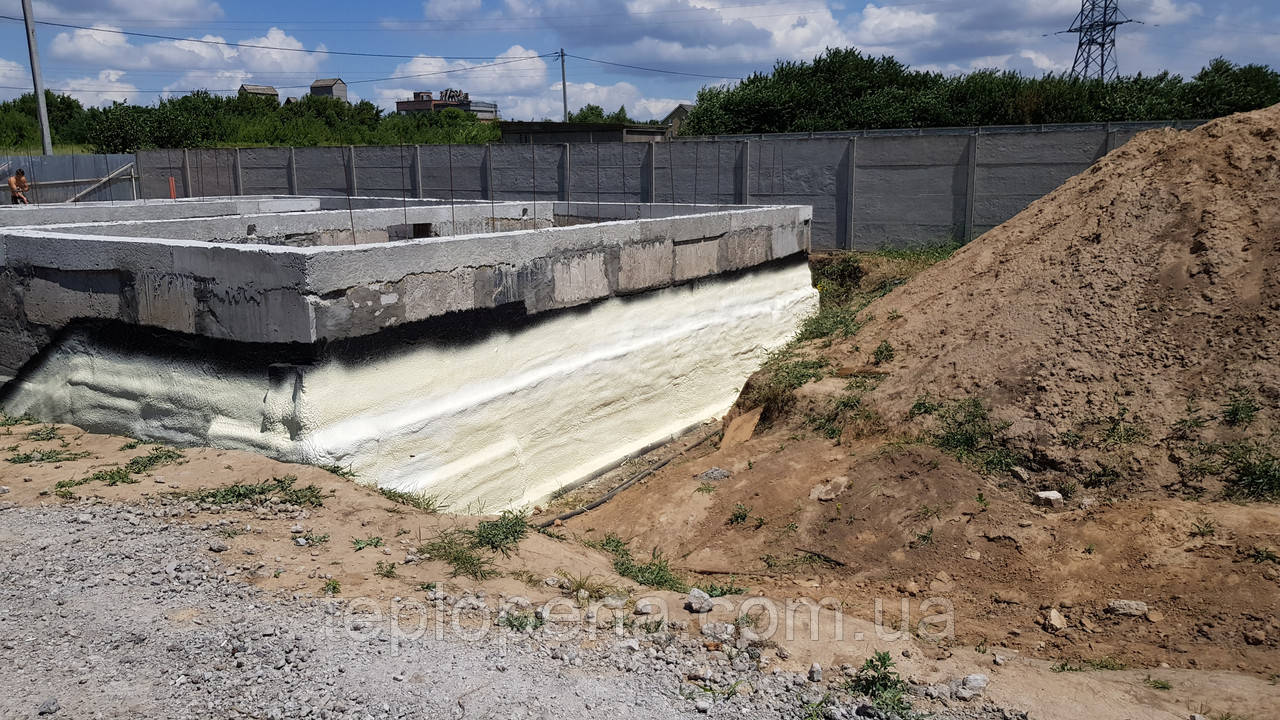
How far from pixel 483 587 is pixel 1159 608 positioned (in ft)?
9.70

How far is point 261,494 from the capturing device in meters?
4.42

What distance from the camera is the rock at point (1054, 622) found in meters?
4.02

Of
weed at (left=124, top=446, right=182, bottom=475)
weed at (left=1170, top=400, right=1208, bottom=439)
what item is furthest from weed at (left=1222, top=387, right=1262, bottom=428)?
weed at (left=124, top=446, right=182, bottom=475)

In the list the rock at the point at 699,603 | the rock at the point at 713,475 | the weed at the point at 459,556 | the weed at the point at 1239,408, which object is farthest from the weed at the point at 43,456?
the weed at the point at 1239,408

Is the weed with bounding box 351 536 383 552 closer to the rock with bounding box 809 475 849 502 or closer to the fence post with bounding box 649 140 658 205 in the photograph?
the rock with bounding box 809 475 849 502

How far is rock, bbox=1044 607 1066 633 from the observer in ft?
13.2

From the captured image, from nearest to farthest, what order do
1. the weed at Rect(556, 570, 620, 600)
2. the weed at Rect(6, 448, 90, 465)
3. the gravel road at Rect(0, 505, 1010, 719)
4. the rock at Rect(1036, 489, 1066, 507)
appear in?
the gravel road at Rect(0, 505, 1010, 719) → the weed at Rect(556, 570, 620, 600) → the weed at Rect(6, 448, 90, 465) → the rock at Rect(1036, 489, 1066, 507)

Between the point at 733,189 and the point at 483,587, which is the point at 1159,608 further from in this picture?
the point at 733,189

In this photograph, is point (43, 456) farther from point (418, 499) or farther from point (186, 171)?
point (186, 171)

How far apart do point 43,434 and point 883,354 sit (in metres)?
5.78

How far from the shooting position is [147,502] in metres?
4.32

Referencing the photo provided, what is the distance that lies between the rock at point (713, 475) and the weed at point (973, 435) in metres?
1.39

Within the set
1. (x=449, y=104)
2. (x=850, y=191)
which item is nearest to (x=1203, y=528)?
(x=850, y=191)

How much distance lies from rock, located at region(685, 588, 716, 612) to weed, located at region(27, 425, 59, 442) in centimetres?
393
